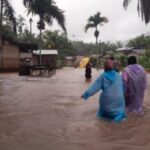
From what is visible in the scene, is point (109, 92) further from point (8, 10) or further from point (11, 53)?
point (11, 53)

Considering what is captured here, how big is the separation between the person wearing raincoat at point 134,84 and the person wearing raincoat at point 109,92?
0.71m

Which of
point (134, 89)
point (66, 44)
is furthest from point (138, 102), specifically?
point (66, 44)

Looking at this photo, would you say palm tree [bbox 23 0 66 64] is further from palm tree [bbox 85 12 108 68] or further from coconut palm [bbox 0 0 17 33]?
palm tree [bbox 85 12 108 68]

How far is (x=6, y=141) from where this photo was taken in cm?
639

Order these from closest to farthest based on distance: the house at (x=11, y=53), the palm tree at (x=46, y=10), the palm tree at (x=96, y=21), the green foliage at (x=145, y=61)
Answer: the palm tree at (x=46, y=10) → the house at (x=11, y=53) → the green foliage at (x=145, y=61) → the palm tree at (x=96, y=21)

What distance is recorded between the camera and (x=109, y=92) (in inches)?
317

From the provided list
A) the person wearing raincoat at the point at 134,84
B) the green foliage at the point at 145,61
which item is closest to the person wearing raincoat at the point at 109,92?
the person wearing raincoat at the point at 134,84

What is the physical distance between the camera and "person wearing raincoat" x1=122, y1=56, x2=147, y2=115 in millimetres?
8766

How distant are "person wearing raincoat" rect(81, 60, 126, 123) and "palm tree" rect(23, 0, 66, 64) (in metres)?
13.1

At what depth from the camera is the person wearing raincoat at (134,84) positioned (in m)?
8.77

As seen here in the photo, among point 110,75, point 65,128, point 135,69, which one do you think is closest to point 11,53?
point 135,69

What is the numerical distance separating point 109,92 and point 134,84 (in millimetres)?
973

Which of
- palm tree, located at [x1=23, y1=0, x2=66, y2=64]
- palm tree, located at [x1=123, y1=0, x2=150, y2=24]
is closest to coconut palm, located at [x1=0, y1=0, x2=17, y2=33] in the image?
palm tree, located at [x1=23, y1=0, x2=66, y2=64]

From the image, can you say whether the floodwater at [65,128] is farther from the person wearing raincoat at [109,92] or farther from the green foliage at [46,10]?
the green foliage at [46,10]
